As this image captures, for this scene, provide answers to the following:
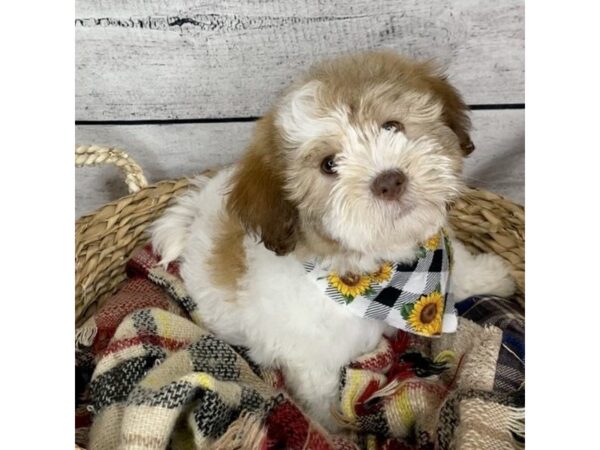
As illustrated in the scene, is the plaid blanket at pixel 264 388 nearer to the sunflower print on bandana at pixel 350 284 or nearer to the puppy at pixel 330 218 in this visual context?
the puppy at pixel 330 218

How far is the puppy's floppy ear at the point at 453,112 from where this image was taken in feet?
5.49

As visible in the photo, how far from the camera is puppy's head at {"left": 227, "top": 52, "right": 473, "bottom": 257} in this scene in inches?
57.2

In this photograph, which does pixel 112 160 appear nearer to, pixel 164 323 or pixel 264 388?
pixel 164 323

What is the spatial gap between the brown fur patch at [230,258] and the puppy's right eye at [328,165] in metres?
0.41

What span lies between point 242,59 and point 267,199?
0.90 meters

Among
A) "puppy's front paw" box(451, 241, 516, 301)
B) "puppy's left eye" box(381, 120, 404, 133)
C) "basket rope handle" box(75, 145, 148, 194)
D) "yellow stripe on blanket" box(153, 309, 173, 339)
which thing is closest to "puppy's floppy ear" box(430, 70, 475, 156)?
"puppy's left eye" box(381, 120, 404, 133)

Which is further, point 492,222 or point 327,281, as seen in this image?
point 492,222

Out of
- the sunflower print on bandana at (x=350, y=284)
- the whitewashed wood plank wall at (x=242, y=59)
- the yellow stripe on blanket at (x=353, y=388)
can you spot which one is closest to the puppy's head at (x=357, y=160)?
the sunflower print on bandana at (x=350, y=284)

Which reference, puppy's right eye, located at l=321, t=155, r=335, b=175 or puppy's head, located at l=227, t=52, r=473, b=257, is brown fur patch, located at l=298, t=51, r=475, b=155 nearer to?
Result: puppy's head, located at l=227, t=52, r=473, b=257
